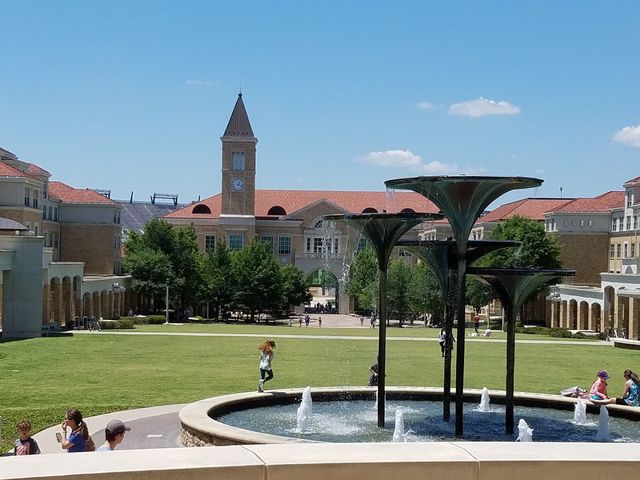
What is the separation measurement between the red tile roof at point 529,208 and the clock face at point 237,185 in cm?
2847

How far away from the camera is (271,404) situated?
20.7 meters

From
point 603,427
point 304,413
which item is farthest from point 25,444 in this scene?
A: point 603,427

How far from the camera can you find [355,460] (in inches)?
209

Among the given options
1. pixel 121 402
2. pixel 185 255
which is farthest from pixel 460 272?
pixel 185 255

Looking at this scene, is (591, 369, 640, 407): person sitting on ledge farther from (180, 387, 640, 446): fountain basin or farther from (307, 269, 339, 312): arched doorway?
(307, 269, 339, 312): arched doorway

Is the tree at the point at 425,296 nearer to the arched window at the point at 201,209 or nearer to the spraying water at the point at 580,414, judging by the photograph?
the arched window at the point at 201,209

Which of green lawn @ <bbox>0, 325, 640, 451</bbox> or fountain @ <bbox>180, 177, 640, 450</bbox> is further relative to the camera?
green lawn @ <bbox>0, 325, 640, 451</bbox>

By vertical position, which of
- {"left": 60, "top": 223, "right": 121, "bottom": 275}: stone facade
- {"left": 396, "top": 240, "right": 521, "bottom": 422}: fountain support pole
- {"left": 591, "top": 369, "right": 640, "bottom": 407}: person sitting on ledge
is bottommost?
{"left": 591, "top": 369, "right": 640, "bottom": 407}: person sitting on ledge

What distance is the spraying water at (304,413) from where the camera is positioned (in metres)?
17.9

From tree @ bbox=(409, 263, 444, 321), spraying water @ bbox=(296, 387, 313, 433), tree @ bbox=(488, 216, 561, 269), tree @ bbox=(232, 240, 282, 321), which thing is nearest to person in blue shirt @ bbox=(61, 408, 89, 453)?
spraying water @ bbox=(296, 387, 313, 433)

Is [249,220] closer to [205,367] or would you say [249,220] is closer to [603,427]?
[205,367]

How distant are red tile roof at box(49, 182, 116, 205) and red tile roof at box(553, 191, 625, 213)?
1808 inches

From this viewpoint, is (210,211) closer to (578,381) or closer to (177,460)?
(578,381)

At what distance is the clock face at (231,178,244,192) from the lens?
4016 inches
